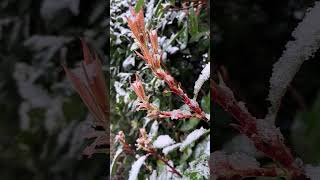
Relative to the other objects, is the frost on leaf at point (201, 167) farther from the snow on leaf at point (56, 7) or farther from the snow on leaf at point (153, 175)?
the snow on leaf at point (56, 7)

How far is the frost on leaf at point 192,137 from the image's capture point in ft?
4.76

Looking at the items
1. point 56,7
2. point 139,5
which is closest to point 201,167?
point 139,5

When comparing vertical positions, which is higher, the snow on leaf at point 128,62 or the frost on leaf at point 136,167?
the snow on leaf at point 128,62

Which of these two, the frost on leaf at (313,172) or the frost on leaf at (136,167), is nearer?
the frost on leaf at (313,172)

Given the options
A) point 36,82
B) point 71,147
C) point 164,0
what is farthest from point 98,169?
point 164,0

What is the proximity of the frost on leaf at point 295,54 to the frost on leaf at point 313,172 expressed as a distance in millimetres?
134

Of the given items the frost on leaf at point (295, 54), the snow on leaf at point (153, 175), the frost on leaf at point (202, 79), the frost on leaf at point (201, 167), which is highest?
the frost on leaf at point (295, 54)

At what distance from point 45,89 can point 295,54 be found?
32.3 inches

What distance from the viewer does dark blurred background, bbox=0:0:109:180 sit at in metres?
1.71

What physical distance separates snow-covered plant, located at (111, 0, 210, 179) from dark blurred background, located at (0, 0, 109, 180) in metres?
0.12

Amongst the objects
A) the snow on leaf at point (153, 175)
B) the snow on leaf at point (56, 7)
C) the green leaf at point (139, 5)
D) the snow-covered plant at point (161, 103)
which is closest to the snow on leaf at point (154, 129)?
the snow-covered plant at point (161, 103)

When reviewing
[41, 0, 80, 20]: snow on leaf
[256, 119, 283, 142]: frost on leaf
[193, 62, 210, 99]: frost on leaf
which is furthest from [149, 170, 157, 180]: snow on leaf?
[41, 0, 80, 20]: snow on leaf

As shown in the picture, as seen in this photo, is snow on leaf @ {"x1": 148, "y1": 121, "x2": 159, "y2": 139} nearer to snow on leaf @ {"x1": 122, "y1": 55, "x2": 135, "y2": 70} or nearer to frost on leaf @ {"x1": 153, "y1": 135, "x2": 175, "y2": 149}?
frost on leaf @ {"x1": 153, "y1": 135, "x2": 175, "y2": 149}

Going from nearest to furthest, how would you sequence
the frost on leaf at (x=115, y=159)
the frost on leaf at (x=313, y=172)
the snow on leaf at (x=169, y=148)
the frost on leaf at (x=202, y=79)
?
the frost on leaf at (x=313, y=172), the frost on leaf at (x=202, y=79), the snow on leaf at (x=169, y=148), the frost on leaf at (x=115, y=159)
